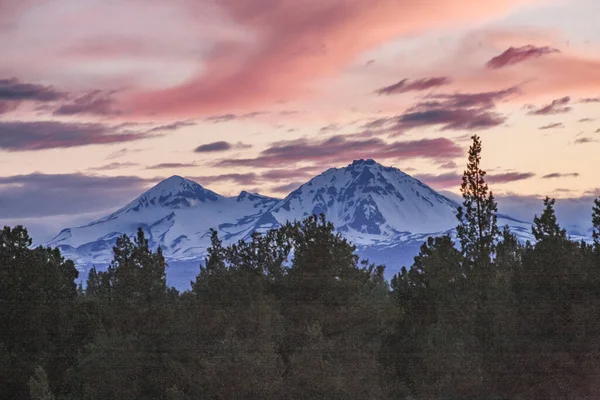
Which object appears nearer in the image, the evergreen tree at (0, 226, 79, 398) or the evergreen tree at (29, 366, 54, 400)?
the evergreen tree at (29, 366, 54, 400)

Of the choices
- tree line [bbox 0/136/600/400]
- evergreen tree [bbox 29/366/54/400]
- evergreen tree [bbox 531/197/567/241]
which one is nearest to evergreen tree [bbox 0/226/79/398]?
tree line [bbox 0/136/600/400]

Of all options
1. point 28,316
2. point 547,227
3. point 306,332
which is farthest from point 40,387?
point 547,227

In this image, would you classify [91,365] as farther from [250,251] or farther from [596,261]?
[596,261]

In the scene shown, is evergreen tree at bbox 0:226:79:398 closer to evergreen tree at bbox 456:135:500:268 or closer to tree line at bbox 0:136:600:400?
tree line at bbox 0:136:600:400

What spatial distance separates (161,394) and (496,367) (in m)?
16.4

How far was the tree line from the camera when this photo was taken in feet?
132

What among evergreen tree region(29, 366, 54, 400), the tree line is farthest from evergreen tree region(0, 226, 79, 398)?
evergreen tree region(29, 366, 54, 400)

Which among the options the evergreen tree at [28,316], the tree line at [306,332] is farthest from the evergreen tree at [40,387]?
the evergreen tree at [28,316]

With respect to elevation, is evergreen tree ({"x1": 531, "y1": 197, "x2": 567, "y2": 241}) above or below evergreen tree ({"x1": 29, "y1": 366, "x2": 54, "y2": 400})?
above

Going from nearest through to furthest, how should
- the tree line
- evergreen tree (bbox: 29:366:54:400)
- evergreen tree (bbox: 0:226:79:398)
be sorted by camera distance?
evergreen tree (bbox: 29:366:54:400), the tree line, evergreen tree (bbox: 0:226:79:398)

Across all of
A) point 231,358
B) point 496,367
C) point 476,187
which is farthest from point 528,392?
point 476,187

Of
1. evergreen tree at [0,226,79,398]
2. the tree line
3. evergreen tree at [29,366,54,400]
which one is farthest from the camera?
evergreen tree at [0,226,79,398]

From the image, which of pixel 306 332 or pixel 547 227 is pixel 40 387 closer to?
pixel 306 332

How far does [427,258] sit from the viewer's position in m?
50.1
